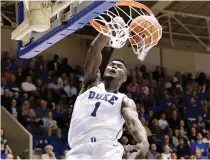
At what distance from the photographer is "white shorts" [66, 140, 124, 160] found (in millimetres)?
4109

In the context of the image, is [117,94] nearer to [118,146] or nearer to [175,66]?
[118,146]

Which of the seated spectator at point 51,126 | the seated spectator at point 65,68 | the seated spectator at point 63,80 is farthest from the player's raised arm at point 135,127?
the seated spectator at point 65,68

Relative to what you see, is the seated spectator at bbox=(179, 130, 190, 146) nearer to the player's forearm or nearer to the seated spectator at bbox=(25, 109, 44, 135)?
the seated spectator at bbox=(25, 109, 44, 135)

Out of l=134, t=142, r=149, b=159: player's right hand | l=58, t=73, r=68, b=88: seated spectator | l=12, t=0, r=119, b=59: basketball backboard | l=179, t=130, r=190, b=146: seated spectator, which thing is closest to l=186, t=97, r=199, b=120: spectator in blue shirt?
l=179, t=130, r=190, b=146: seated spectator

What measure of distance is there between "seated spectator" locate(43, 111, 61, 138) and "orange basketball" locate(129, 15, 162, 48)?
6488mm

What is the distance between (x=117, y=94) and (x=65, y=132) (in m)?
7.44

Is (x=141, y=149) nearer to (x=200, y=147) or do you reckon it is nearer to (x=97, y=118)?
(x=97, y=118)

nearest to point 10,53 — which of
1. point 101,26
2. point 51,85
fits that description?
point 51,85

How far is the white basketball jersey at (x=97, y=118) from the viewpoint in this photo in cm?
416

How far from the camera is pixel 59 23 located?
4.23 metres

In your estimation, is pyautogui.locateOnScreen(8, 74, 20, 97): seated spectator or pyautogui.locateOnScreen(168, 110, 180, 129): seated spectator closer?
pyautogui.locateOnScreen(8, 74, 20, 97): seated spectator

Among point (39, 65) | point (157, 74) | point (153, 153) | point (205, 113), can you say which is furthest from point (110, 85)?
point (157, 74)

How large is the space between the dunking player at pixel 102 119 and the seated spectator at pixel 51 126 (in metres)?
6.74

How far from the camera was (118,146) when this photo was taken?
13.7ft
